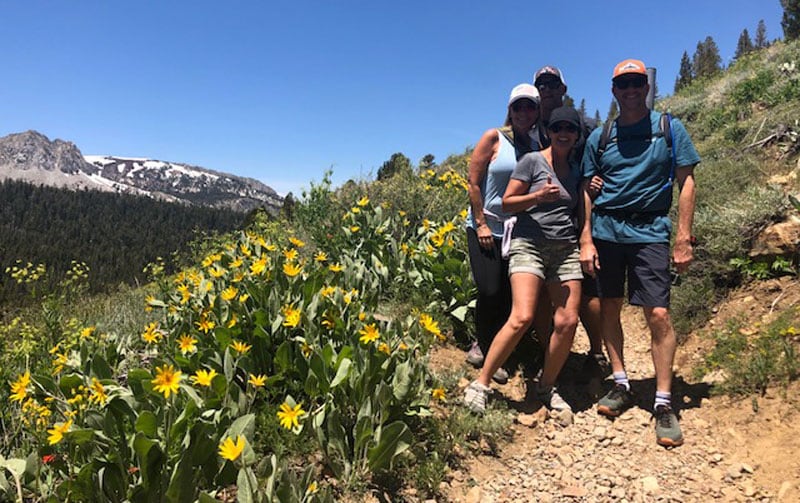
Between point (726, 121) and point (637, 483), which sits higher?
point (726, 121)

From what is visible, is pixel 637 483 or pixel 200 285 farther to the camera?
pixel 200 285

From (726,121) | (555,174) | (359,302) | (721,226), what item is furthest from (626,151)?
(726,121)

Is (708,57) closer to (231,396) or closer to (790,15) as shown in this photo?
(790,15)

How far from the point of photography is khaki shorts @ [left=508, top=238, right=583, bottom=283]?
119 inches

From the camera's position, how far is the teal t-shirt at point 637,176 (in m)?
2.82

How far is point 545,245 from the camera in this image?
9.96ft

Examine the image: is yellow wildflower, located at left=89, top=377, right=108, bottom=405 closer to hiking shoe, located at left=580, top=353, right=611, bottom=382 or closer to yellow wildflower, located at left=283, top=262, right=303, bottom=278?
yellow wildflower, located at left=283, top=262, right=303, bottom=278

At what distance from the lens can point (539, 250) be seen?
3.05 metres

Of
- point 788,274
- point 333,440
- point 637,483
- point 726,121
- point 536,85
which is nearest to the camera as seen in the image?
point 333,440

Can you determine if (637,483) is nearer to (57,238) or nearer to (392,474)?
(392,474)

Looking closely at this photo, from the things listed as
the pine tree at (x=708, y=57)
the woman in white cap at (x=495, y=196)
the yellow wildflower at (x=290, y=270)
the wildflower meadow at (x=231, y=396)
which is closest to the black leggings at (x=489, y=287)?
the woman in white cap at (x=495, y=196)

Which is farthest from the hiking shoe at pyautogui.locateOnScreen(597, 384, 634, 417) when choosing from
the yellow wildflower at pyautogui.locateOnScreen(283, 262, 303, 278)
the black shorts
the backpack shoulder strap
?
the yellow wildflower at pyautogui.locateOnScreen(283, 262, 303, 278)

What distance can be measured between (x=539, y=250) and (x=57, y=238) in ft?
467

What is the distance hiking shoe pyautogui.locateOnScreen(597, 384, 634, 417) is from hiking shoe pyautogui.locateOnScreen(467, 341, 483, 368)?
88 centimetres
